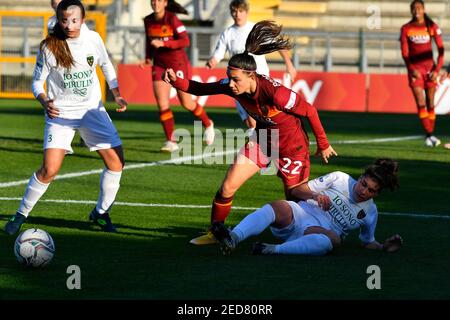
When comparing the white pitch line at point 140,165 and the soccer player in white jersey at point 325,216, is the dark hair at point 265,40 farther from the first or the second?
the white pitch line at point 140,165

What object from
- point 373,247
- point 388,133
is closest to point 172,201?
point 373,247

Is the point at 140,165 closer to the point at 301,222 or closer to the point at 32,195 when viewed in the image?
the point at 32,195

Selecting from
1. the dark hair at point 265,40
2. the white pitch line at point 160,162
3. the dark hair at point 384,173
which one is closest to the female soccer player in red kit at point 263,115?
the dark hair at point 265,40

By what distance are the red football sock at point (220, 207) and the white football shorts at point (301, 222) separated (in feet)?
1.83

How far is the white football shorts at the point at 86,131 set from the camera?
10.1 m

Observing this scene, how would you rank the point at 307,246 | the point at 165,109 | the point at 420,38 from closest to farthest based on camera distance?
the point at 307,246 → the point at 165,109 → the point at 420,38

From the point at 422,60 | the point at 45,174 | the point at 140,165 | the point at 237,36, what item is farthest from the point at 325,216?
the point at 422,60

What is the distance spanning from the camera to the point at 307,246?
29.4 ft

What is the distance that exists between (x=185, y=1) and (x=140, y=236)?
27.4 metres

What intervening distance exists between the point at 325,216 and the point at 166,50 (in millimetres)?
8533

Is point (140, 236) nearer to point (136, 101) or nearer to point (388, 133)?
point (388, 133)

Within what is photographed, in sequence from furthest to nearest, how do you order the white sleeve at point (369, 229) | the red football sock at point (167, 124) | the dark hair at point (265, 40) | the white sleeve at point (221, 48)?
the red football sock at point (167, 124) → the white sleeve at point (221, 48) → the dark hair at point (265, 40) → the white sleeve at point (369, 229)

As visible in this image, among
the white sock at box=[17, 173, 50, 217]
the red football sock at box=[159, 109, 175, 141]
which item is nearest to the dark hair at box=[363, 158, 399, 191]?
the white sock at box=[17, 173, 50, 217]
